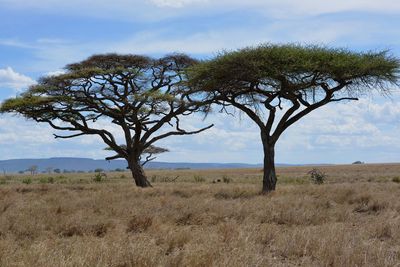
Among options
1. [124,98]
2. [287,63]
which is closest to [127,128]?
[124,98]

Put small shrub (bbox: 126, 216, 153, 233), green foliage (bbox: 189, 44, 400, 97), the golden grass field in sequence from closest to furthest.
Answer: the golden grass field
small shrub (bbox: 126, 216, 153, 233)
green foliage (bbox: 189, 44, 400, 97)

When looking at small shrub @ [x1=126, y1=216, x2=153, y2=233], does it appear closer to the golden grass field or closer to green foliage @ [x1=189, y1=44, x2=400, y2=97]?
the golden grass field

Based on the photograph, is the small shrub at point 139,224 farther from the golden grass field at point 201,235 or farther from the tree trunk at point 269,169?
the tree trunk at point 269,169

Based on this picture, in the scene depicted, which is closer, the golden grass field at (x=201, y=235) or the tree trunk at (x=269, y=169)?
the golden grass field at (x=201, y=235)

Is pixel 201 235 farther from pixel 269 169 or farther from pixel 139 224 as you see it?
A: pixel 269 169

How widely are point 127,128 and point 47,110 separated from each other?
492 cm

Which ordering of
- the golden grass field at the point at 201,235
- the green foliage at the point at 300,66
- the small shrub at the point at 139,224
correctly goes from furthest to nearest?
the green foliage at the point at 300,66 → the small shrub at the point at 139,224 → the golden grass field at the point at 201,235

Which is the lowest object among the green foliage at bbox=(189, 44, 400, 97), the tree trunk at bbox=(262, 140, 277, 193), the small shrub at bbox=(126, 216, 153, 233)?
the small shrub at bbox=(126, 216, 153, 233)

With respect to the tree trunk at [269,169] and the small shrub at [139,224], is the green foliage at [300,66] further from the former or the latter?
the small shrub at [139,224]

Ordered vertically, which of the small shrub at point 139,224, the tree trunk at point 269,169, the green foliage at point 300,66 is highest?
the green foliage at point 300,66

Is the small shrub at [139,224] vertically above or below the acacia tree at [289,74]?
below

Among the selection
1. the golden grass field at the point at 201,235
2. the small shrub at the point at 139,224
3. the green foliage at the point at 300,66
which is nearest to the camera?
the golden grass field at the point at 201,235

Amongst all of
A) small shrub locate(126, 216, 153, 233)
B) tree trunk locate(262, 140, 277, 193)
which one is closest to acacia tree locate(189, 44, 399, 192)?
tree trunk locate(262, 140, 277, 193)

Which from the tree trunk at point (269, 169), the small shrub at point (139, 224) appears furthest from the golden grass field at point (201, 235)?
the tree trunk at point (269, 169)
